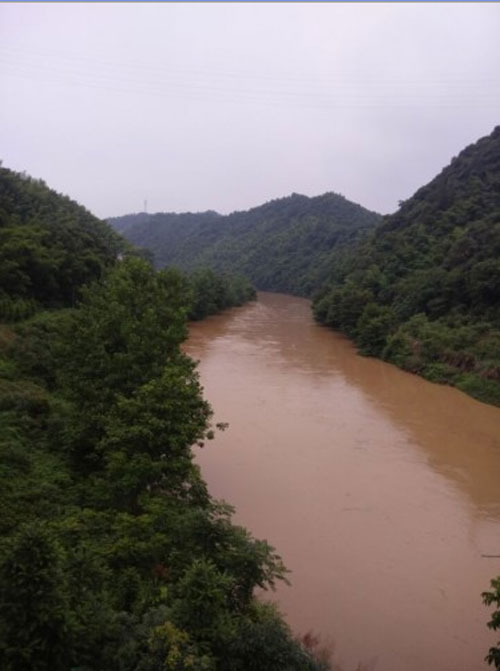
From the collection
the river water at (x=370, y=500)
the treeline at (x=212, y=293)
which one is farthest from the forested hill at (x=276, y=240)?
the river water at (x=370, y=500)

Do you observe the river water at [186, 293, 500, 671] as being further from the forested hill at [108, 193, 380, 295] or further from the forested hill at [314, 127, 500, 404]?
the forested hill at [108, 193, 380, 295]

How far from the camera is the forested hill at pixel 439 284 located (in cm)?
2570

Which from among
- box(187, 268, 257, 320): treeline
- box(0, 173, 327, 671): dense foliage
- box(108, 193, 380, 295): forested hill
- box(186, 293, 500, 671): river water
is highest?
box(108, 193, 380, 295): forested hill

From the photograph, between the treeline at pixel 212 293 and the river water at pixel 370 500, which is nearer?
the river water at pixel 370 500

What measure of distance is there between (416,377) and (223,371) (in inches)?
342

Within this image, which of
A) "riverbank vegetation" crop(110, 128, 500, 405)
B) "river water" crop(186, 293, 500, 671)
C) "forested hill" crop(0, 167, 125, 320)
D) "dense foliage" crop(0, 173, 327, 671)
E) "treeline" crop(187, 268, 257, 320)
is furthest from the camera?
"treeline" crop(187, 268, 257, 320)

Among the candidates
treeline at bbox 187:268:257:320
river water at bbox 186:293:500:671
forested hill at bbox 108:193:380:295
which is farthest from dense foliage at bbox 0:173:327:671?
forested hill at bbox 108:193:380:295

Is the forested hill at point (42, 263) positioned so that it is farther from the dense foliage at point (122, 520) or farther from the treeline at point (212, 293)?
the treeline at point (212, 293)

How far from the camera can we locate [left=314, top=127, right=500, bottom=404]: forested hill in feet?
84.3

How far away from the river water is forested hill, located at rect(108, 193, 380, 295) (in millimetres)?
41800

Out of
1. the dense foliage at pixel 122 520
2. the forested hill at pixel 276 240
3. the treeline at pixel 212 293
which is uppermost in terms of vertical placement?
the forested hill at pixel 276 240

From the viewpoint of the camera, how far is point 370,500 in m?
12.8

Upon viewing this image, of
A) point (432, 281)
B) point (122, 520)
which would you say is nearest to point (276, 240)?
point (432, 281)

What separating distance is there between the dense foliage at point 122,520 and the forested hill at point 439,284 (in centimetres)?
1428
